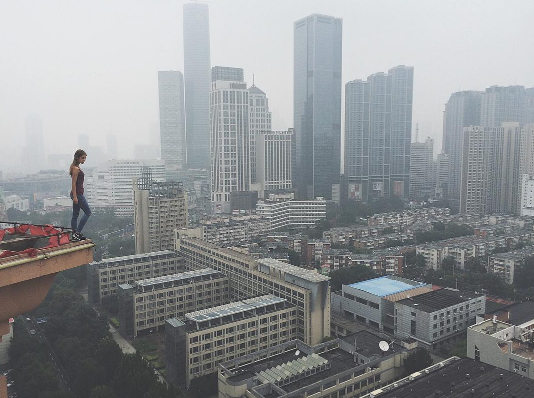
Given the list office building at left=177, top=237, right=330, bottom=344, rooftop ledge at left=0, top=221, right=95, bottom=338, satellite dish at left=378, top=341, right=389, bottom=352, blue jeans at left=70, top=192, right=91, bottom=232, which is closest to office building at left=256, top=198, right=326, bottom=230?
office building at left=177, top=237, right=330, bottom=344

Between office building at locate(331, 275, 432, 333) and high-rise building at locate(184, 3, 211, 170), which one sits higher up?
high-rise building at locate(184, 3, 211, 170)

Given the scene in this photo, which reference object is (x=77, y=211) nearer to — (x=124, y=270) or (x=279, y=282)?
(x=279, y=282)

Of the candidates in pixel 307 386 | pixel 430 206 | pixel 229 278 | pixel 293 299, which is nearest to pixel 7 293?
pixel 307 386

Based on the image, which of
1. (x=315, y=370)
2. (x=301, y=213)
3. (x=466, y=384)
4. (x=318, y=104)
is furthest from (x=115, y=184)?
(x=466, y=384)

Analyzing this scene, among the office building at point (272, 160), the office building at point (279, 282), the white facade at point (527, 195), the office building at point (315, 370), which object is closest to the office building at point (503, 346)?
the office building at point (315, 370)

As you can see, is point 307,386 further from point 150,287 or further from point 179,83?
point 179,83

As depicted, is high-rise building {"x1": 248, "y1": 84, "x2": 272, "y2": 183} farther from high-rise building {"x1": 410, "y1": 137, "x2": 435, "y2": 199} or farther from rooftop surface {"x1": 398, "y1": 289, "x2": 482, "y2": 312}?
rooftop surface {"x1": 398, "y1": 289, "x2": 482, "y2": 312}
